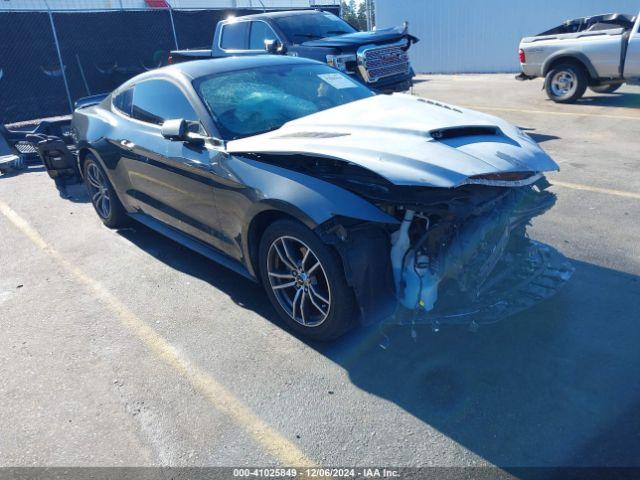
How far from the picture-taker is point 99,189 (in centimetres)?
589

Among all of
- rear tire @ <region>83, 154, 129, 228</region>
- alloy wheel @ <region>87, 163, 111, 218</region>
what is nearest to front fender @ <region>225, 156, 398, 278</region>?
rear tire @ <region>83, 154, 129, 228</region>

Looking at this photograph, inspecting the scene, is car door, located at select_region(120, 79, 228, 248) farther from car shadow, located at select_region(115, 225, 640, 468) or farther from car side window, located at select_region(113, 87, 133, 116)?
car shadow, located at select_region(115, 225, 640, 468)

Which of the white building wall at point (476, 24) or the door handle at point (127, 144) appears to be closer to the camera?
the door handle at point (127, 144)

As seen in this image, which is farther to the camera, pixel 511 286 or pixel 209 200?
pixel 209 200

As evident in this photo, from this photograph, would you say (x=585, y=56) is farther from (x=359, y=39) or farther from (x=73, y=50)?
(x=73, y=50)

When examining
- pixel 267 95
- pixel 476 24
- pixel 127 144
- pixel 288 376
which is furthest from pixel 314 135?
pixel 476 24

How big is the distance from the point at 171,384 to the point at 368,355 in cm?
124

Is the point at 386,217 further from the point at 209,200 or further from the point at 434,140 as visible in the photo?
the point at 209,200

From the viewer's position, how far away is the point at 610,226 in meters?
4.98

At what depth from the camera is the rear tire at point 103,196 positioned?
5.59m

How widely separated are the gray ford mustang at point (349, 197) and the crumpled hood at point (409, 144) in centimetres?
1

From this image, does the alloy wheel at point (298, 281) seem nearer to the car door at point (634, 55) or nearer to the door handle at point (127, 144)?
the door handle at point (127, 144)

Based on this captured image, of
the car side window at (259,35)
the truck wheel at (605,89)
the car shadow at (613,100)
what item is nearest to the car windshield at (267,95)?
the car side window at (259,35)

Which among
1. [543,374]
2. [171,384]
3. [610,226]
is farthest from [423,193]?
[610,226]
